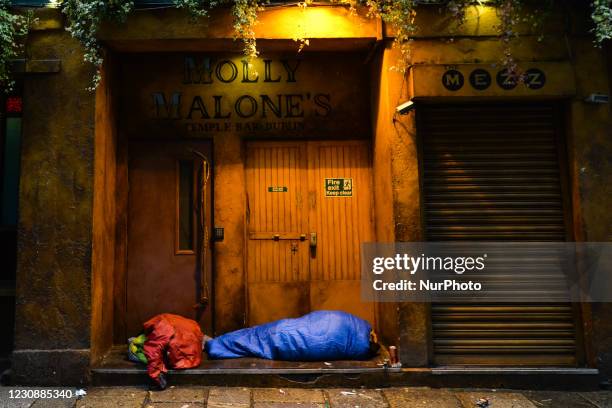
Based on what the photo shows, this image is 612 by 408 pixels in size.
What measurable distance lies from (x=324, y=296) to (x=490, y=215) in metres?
2.67

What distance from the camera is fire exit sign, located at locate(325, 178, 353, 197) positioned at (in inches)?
244

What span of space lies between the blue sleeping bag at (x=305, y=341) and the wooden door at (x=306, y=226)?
2.13 feet

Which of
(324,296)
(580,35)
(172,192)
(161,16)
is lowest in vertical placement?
(324,296)

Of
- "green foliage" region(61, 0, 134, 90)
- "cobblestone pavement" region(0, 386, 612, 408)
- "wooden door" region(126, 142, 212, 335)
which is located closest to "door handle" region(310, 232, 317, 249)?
"wooden door" region(126, 142, 212, 335)

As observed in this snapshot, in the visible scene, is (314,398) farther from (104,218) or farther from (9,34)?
(9,34)

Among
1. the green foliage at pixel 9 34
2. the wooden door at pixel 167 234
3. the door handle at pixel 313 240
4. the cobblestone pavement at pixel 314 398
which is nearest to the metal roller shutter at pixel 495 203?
A: the cobblestone pavement at pixel 314 398

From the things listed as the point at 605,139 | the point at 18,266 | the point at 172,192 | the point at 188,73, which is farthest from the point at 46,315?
the point at 605,139

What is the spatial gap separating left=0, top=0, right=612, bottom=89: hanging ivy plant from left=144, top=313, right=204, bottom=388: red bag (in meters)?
3.25

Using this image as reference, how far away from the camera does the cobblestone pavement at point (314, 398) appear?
4410mm

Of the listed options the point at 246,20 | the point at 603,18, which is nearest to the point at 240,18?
the point at 246,20

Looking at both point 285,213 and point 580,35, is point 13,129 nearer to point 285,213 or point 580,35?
point 285,213

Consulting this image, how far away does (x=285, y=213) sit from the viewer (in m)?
6.16

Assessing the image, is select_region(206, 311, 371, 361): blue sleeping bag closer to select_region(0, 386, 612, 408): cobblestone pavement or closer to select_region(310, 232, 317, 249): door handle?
select_region(0, 386, 612, 408): cobblestone pavement

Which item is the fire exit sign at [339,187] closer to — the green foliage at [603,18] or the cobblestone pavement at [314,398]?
the cobblestone pavement at [314,398]
